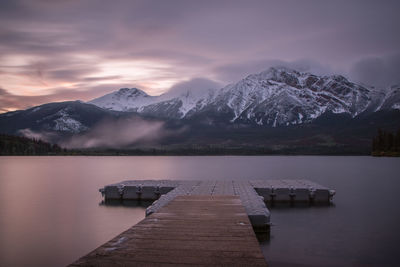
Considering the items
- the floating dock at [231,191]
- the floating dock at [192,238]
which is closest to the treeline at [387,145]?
the floating dock at [231,191]

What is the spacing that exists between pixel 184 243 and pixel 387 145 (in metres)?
161

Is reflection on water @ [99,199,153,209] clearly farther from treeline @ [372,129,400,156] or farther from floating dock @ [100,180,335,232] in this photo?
treeline @ [372,129,400,156]

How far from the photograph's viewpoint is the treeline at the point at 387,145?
146700mm

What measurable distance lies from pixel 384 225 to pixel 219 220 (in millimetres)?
14281

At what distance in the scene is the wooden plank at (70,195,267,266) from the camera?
848 centimetres

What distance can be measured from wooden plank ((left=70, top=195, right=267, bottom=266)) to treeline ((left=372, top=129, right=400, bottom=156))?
149m

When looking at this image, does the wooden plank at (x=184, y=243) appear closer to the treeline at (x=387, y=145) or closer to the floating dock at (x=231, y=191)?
the floating dock at (x=231, y=191)

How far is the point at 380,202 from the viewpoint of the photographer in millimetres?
33094

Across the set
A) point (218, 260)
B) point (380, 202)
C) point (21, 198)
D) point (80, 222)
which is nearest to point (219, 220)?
point (218, 260)

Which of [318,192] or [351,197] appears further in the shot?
[351,197]

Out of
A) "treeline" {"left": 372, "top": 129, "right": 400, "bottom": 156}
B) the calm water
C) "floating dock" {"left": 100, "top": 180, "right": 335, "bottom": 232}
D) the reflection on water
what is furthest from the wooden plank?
"treeline" {"left": 372, "top": 129, "right": 400, "bottom": 156}

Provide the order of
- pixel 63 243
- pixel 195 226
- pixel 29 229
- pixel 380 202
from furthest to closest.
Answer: pixel 380 202 < pixel 29 229 < pixel 63 243 < pixel 195 226

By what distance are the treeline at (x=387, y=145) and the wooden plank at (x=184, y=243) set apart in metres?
149

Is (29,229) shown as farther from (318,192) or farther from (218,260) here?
(318,192)
